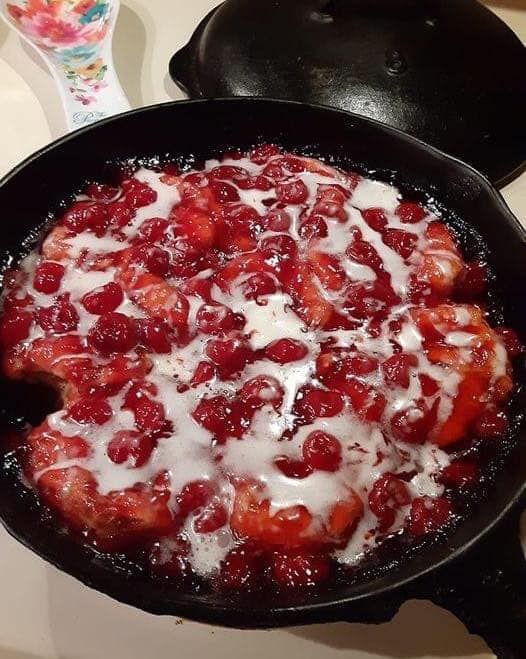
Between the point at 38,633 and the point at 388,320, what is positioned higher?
the point at 388,320

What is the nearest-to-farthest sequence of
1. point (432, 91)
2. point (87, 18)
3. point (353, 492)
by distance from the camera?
1. point (353, 492)
2. point (432, 91)
3. point (87, 18)

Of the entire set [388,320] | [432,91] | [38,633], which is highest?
[432,91]

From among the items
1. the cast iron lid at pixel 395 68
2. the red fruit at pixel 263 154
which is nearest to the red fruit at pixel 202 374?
the red fruit at pixel 263 154

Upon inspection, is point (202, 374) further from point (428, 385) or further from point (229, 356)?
point (428, 385)

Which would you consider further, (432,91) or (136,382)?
(432,91)

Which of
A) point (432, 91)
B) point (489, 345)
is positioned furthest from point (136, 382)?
point (432, 91)

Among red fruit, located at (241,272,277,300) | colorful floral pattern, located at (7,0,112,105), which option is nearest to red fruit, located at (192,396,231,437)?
red fruit, located at (241,272,277,300)

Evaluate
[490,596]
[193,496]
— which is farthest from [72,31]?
[490,596]

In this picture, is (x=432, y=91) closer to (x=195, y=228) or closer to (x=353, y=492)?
(x=195, y=228)
